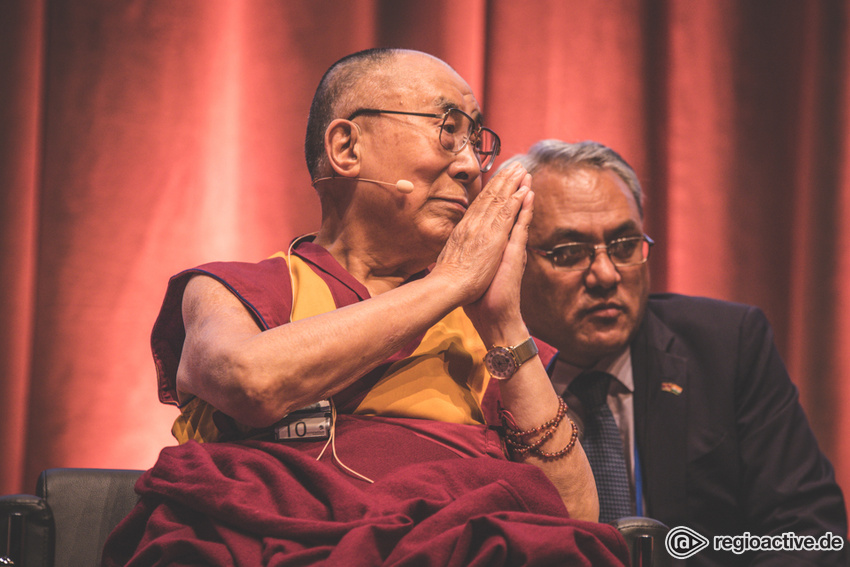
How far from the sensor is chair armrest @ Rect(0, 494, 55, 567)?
1122 mm

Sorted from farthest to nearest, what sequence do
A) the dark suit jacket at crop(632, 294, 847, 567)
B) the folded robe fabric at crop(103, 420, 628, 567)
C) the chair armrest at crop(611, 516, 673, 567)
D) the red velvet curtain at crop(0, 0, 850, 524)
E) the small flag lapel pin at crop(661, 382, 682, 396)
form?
the red velvet curtain at crop(0, 0, 850, 524) → the small flag lapel pin at crop(661, 382, 682, 396) → the dark suit jacket at crop(632, 294, 847, 567) → the chair armrest at crop(611, 516, 673, 567) → the folded robe fabric at crop(103, 420, 628, 567)

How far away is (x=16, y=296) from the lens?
1771 mm

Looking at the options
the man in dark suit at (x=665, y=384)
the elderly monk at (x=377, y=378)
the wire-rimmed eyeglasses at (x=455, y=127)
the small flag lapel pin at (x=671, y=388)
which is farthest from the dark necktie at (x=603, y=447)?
the wire-rimmed eyeglasses at (x=455, y=127)

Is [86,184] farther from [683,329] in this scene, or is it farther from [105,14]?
[683,329]

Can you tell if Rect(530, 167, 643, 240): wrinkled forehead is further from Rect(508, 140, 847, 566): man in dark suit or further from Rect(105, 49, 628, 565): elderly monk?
Rect(105, 49, 628, 565): elderly monk

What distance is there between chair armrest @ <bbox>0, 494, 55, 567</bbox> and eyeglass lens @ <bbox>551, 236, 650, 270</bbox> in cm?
110

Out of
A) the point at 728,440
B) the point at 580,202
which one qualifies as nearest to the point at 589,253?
the point at 580,202

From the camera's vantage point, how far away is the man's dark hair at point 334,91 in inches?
50.7

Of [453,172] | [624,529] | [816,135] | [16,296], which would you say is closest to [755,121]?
[816,135]

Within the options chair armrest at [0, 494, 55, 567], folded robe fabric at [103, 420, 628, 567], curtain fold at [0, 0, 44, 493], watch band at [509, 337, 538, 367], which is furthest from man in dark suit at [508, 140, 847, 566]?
curtain fold at [0, 0, 44, 493]

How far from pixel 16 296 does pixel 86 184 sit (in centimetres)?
31

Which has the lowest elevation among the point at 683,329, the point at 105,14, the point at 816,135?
the point at 683,329

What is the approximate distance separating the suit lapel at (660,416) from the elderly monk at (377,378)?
490 millimetres

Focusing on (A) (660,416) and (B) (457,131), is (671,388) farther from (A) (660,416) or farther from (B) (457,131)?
(B) (457,131)
